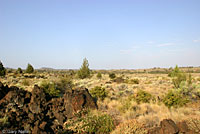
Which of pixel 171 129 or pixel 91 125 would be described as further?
pixel 91 125

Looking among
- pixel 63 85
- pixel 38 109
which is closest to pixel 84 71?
pixel 63 85

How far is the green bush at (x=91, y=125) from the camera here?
23.6 ft

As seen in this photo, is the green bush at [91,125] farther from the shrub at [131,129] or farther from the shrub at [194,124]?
the shrub at [194,124]

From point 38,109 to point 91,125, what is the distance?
9.95 ft

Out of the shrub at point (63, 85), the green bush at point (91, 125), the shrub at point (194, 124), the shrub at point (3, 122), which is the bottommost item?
the green bush at point (91, 125)

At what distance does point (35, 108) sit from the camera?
8125 mm

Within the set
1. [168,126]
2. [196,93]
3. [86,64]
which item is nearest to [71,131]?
[168,126]

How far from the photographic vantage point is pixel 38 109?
8125 millimetres

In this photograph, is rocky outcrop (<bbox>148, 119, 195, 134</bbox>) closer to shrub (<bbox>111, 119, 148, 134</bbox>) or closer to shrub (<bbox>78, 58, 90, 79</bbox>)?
shrub (<bbox>111, 119, 148, 134</bbox>)

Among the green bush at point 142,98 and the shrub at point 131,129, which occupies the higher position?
the green bush at point 142,98

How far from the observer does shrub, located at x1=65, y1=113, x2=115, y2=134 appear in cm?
718

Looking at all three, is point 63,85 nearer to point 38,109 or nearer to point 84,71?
point 38,109

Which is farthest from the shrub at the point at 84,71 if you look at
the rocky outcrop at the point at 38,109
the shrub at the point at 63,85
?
the rocky outcrop at the point at 38,109

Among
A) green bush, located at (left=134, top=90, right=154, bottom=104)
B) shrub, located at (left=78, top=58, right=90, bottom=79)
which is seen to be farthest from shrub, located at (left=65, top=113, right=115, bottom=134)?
shrub, located at (left=78, top=58, right=90, bottom=79)
